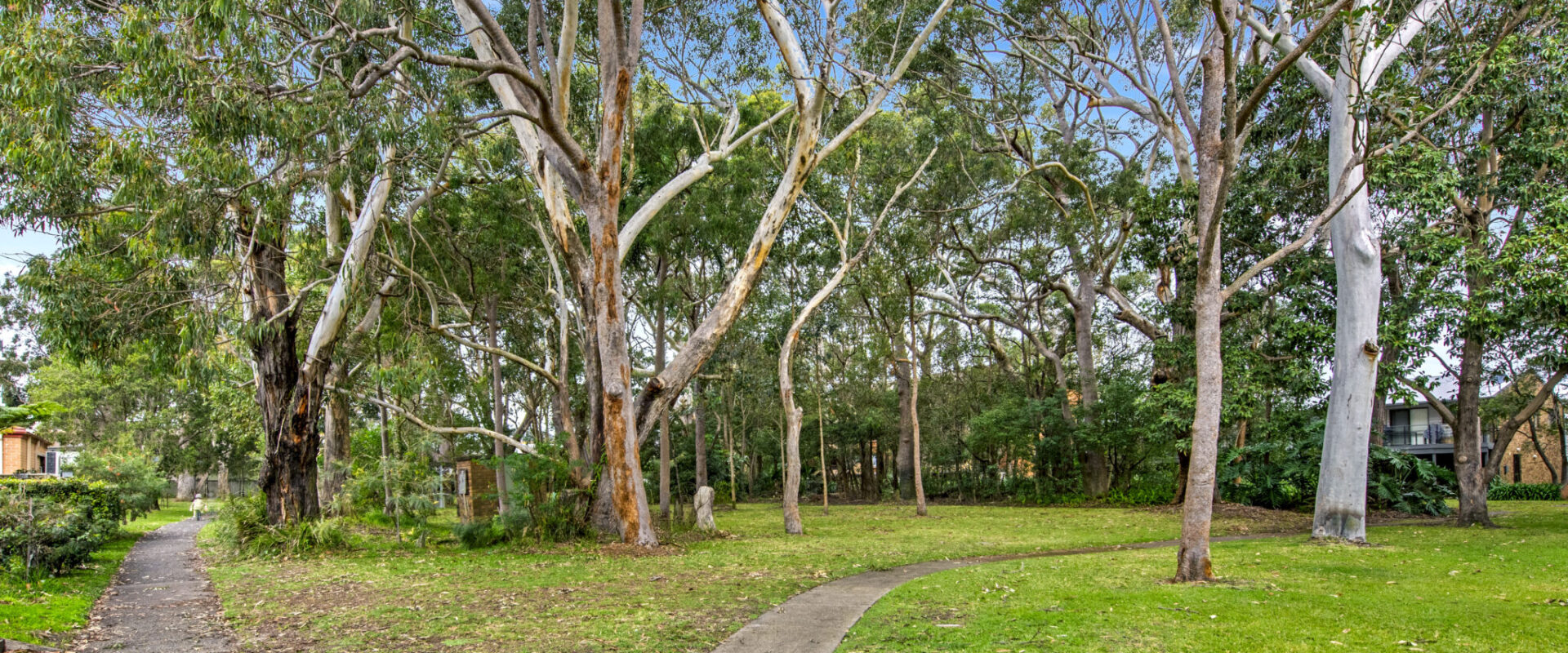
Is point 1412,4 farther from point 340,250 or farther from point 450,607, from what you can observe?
point 340,250

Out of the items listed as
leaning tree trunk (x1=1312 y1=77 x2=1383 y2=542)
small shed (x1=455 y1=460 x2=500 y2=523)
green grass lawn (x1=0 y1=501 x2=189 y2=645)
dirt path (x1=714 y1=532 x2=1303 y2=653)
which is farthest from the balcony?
green grass lawn (x1=0 y1=501 x2=189 y2=645)

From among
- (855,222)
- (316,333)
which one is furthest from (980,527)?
(316,333)

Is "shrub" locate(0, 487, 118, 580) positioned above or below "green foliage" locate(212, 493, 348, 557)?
above

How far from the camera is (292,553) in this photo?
1259cm

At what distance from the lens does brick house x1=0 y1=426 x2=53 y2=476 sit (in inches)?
1044

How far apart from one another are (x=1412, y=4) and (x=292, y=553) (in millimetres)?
18226

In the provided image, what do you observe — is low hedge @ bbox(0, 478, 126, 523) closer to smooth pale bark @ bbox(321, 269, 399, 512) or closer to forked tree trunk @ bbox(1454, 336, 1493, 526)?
smooth pale bark @ bbox(321, 269, 399, 512)

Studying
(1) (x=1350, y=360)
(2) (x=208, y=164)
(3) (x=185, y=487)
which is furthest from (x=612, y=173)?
(3) (x=185, y=487)

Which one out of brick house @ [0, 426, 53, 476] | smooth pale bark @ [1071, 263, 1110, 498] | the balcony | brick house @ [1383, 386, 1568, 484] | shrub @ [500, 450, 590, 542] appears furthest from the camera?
the balcony

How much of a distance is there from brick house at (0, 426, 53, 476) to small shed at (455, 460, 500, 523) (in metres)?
14.1

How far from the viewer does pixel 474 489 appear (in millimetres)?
23016

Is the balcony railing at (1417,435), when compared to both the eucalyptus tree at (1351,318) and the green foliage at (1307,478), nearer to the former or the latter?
the green foliage at (1307,478)

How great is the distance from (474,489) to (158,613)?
51.1 ft

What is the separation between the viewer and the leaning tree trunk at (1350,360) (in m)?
A: 12.2
